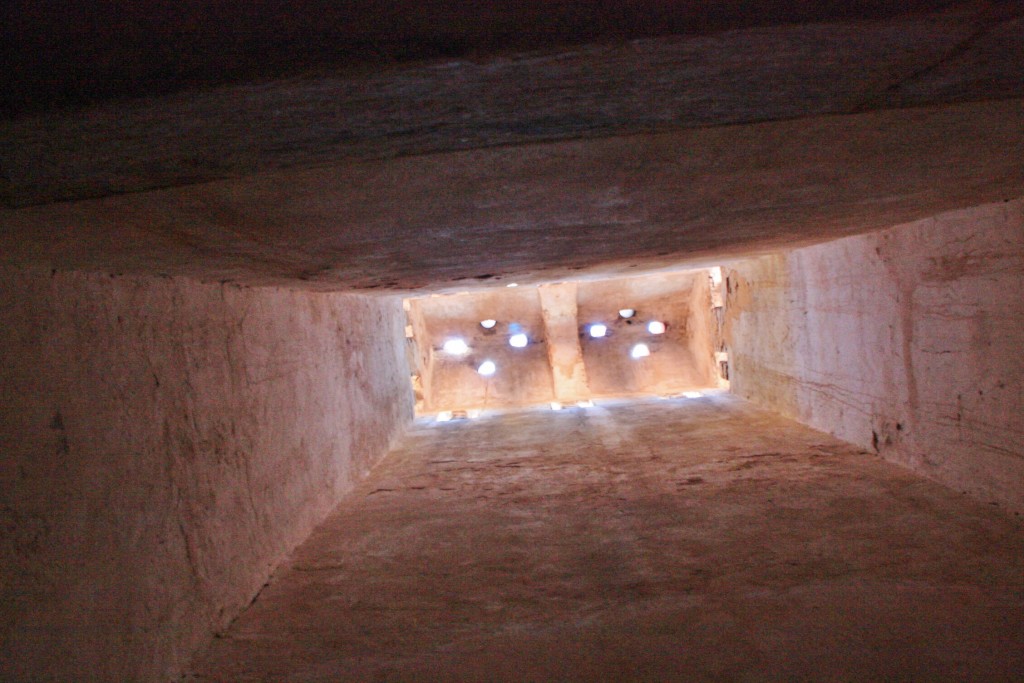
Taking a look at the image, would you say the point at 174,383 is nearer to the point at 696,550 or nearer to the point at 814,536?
the point at 696,550

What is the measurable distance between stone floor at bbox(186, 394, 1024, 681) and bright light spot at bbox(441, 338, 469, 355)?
25.9 feet

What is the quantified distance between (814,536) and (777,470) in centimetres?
115

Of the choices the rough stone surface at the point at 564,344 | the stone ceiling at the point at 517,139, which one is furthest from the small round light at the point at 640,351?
the stone ceiling at the point at 517,139

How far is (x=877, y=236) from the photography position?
3.84 metres

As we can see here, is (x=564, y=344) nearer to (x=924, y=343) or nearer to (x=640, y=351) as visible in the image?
(x=640, y=351)

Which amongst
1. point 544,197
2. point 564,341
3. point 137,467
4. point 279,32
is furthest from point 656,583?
point 564,341

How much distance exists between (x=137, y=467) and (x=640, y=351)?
10.9 m

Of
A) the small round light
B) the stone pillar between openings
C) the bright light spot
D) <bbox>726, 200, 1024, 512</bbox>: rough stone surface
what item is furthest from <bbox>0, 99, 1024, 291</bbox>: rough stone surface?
the small round light

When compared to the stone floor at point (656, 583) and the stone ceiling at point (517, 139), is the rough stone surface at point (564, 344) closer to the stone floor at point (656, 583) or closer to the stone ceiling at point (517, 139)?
the stone floor at point (656, 583)

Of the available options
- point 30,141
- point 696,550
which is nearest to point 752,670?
point 696,550

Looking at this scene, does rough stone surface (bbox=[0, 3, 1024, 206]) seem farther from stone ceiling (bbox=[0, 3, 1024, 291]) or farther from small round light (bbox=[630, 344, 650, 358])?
small round light (bbox=[630, 344, 650, 358])

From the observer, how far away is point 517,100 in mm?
1056

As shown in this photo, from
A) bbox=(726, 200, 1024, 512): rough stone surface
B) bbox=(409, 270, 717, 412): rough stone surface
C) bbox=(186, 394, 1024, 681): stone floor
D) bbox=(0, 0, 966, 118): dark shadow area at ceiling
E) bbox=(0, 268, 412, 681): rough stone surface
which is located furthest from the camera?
bbox=(409, 270, 717, 412): rough stone surface

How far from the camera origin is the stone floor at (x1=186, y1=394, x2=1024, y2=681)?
215 cm
